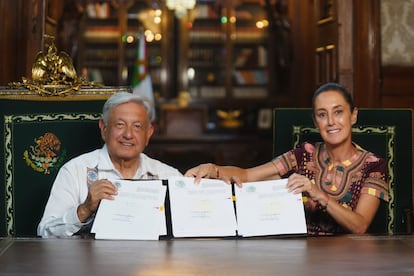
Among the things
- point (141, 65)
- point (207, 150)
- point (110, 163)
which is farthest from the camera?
point (141, 65)

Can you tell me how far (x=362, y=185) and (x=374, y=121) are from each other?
68cm

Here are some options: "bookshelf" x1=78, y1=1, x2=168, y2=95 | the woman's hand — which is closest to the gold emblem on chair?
the woman's hand

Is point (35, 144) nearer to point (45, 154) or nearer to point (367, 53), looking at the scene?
point (45, 154)

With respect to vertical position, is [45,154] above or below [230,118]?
below

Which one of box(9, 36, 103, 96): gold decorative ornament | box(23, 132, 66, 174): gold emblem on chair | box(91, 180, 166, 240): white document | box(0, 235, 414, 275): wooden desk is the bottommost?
box(0, 235, 414, 275): wooden desk

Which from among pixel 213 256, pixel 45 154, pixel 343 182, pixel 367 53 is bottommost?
pixel 213 256

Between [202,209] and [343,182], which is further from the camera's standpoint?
[343,182]

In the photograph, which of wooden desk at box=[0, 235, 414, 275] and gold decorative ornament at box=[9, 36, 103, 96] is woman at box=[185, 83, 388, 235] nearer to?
wooden desk at box=[0, 235, 414, 275]

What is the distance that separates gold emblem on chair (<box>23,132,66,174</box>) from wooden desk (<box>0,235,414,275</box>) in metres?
0.86

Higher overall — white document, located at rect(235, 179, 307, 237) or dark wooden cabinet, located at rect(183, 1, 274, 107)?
dark wooden cabinet, located at rect(183, 1, 274, 107)

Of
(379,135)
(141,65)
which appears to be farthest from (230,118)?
(379,135)

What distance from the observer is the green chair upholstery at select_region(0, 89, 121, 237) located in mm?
2852

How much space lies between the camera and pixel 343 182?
8.50ft

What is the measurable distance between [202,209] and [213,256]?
357 mm
